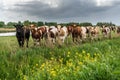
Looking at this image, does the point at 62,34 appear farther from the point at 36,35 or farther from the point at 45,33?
the point at 36,35

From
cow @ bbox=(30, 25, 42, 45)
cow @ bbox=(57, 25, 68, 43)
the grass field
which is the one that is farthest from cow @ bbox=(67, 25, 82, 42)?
the grass field

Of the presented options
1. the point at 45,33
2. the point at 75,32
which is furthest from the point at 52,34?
the point at 75,32

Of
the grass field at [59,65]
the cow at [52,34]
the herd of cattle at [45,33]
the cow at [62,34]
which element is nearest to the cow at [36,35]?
the herd of cattle at [45,33]

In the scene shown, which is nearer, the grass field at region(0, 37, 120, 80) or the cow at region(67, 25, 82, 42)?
the grass field at region(0, 37, 120, 80)

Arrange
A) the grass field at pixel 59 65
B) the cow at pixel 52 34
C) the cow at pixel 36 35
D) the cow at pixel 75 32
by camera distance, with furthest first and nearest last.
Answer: the cow at pixel 75 32 → the cow at pixel 52 34 → the cow at pixel 36 35 → the grass field at pixel 59 65

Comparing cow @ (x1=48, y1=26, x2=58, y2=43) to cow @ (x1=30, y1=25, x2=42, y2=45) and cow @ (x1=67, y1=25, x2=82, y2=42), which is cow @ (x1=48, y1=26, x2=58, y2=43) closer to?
cow @ (x1=30, y1=25, x2=42, y2=45)

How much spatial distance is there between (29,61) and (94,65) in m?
7.39

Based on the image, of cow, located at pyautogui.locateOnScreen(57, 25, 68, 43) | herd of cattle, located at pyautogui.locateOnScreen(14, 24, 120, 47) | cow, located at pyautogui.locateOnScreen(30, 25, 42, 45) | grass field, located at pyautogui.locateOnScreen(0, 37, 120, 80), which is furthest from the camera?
cow, located at pyautogui.locateOnScreen(57, 25, 68, 43)

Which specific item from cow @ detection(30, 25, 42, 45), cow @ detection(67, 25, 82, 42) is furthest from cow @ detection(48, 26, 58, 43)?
cow @ detection(67, 25, 82, 42)

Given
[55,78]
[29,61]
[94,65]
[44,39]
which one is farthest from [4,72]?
[44,39]

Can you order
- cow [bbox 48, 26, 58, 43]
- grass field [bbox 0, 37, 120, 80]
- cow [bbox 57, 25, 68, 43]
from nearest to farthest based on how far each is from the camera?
grass field [bbox 0, 37, 120, 80]
cow [bbox 48, 26, 58, 43]
cow [bbox 57, 25, 68, 43]

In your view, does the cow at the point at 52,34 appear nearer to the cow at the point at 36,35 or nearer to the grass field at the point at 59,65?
the cow at the point at 36,35

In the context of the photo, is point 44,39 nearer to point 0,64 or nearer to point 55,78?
point 0,64

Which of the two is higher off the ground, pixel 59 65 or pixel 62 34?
pixel 59 65
